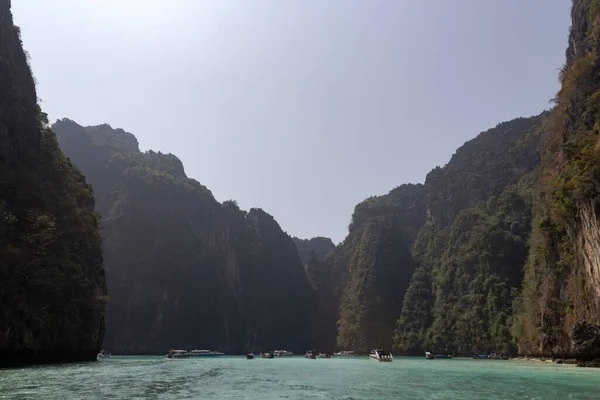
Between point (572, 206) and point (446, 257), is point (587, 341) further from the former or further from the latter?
point (446, 257)

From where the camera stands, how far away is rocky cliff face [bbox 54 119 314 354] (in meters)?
115

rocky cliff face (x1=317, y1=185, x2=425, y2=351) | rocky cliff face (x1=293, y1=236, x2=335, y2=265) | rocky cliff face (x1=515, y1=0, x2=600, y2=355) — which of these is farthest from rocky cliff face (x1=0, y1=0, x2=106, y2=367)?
rocky cliff face (x1=293, y1=236, x2=335, y2=265)

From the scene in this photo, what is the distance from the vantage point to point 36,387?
61.2 ft

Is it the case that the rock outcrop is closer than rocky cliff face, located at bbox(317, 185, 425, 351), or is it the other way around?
the rock outcrop

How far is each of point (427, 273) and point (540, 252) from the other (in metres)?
61.8

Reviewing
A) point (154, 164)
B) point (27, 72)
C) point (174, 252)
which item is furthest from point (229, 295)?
point (27, 72)

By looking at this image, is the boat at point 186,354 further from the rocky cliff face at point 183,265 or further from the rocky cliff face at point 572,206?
the rocky cliff face at point 572,206

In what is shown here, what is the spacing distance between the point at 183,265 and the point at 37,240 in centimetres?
9258

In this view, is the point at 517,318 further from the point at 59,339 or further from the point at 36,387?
the point at 36,387

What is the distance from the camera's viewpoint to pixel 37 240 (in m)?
33.9

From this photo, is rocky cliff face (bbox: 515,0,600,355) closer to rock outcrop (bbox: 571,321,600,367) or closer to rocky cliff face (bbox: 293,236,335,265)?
rock outcrop (bbox: 571,321,600,367)

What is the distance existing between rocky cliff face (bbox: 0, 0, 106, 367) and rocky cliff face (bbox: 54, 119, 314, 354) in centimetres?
6467

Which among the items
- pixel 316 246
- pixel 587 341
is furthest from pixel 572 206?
pixel 316 246

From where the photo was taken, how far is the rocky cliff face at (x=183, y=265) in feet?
378
